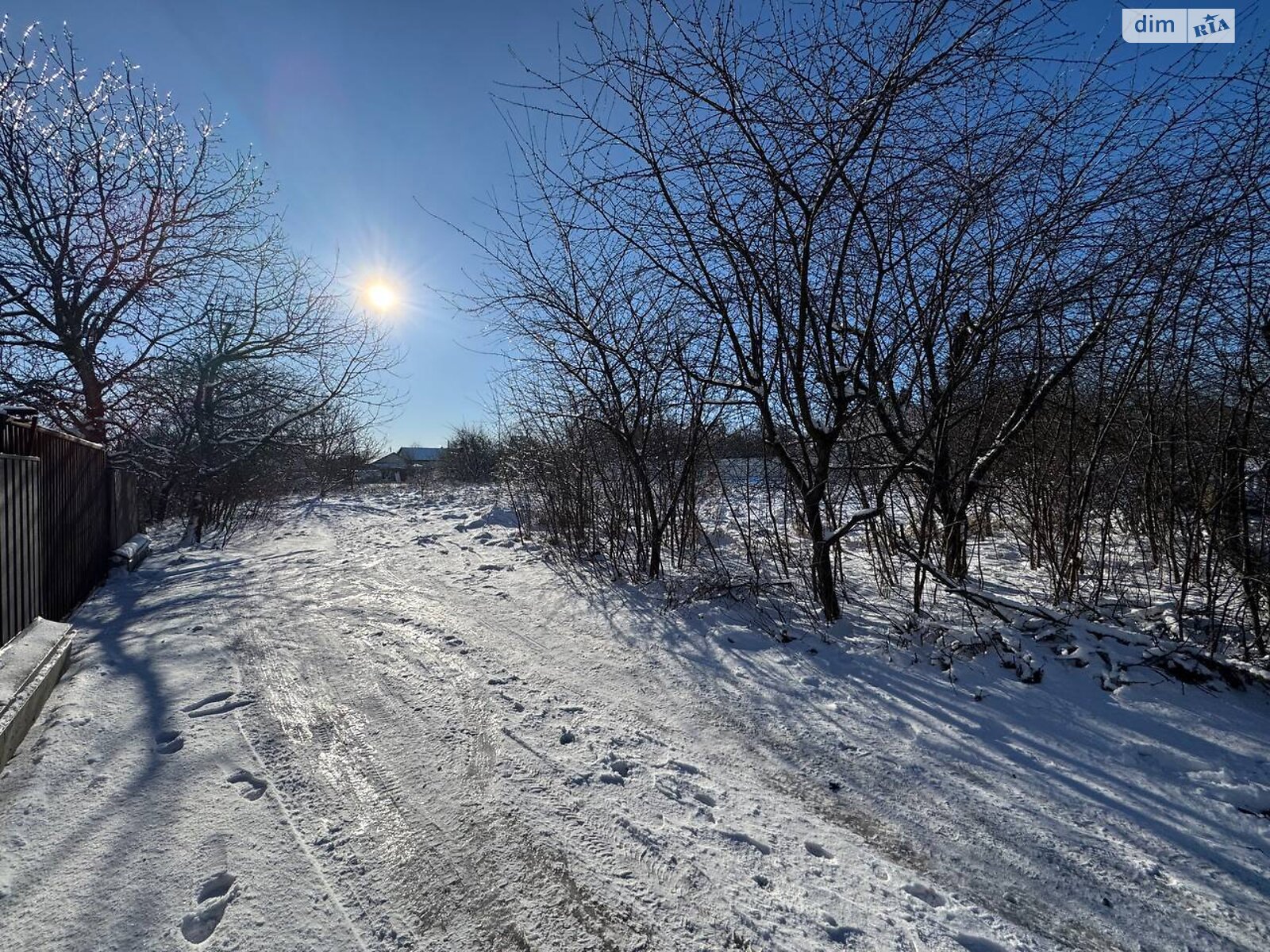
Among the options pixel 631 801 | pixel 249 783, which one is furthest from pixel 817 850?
pixel 249 783

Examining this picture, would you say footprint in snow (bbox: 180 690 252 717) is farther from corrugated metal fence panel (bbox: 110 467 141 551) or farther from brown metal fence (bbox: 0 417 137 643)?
corrugated metal fence panel (bbox: 110 467 141 551)

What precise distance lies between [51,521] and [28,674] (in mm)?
2977

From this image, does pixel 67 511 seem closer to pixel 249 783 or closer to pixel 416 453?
pixel 249 783

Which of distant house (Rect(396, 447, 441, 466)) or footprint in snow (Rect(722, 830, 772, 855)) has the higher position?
distant house (Rect(396, 447, 441, 466))

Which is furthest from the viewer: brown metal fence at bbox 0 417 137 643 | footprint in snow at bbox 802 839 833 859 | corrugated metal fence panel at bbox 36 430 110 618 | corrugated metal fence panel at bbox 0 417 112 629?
corrugated metal fence panel at bbox 36 430 110 618

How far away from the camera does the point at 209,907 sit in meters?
1.71

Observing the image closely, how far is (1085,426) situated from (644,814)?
463cm

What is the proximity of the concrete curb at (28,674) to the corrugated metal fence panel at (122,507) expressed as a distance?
4.42 metres

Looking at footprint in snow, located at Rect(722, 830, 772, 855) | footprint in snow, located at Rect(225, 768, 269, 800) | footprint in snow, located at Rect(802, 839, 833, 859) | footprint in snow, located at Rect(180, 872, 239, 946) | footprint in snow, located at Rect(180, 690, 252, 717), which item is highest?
footprint in snow, located at Rect(180, 690, 252, 717)

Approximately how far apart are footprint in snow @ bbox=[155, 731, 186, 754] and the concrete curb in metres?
0.54

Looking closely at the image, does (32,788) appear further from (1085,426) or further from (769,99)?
(1085,426)

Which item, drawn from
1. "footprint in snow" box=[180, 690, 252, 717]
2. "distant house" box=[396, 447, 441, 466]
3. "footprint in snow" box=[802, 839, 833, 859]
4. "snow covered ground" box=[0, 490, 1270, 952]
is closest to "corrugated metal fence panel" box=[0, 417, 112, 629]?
"snow covered ground" box=[0, 490, 1270, 952]

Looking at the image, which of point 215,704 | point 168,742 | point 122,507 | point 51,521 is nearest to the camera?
point 168,742

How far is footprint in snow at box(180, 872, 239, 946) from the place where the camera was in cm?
162
